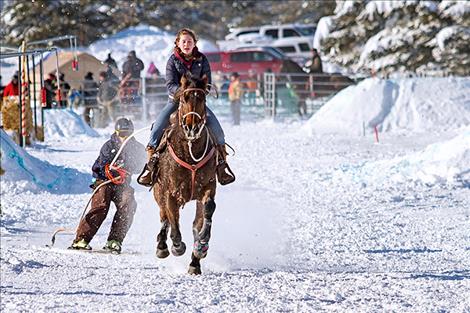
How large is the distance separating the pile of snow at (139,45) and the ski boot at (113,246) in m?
38.3

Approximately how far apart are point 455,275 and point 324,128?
17005 millimetres

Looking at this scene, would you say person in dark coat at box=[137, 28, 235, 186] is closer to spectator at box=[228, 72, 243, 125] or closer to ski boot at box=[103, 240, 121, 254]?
ski boot at box=[103, 240, 121, 254]

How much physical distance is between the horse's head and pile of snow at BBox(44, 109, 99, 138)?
18499 mm

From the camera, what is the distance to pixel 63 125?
28.2 m

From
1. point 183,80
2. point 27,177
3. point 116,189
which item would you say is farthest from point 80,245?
point 27,177

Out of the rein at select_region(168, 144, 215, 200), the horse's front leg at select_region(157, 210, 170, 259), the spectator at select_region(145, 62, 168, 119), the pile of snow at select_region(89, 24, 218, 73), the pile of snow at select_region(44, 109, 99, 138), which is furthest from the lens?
the pile of snow at select_region(89, 24, 218, 73)

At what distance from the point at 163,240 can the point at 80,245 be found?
2.08 m

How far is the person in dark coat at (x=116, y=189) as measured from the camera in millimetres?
11797

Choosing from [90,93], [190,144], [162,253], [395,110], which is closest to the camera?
[190,144]

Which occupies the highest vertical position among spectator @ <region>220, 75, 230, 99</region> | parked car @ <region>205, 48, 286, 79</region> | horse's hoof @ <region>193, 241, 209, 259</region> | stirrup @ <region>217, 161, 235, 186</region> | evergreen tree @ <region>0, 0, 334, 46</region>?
evergreen tree @ <region>0, 0, 334, 46</region>

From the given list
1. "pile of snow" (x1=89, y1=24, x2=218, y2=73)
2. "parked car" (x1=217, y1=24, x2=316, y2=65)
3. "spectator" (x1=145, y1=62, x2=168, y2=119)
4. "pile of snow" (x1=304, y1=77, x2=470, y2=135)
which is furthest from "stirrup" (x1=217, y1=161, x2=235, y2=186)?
"pile of snow" (x1=89, y1=24, x2=218, y2=73)

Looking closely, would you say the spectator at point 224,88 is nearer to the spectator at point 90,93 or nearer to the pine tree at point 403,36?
the spectator at point 90,93

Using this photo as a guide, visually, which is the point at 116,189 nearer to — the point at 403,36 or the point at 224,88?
the point at 224,88

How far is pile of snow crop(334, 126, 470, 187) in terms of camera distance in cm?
1731
